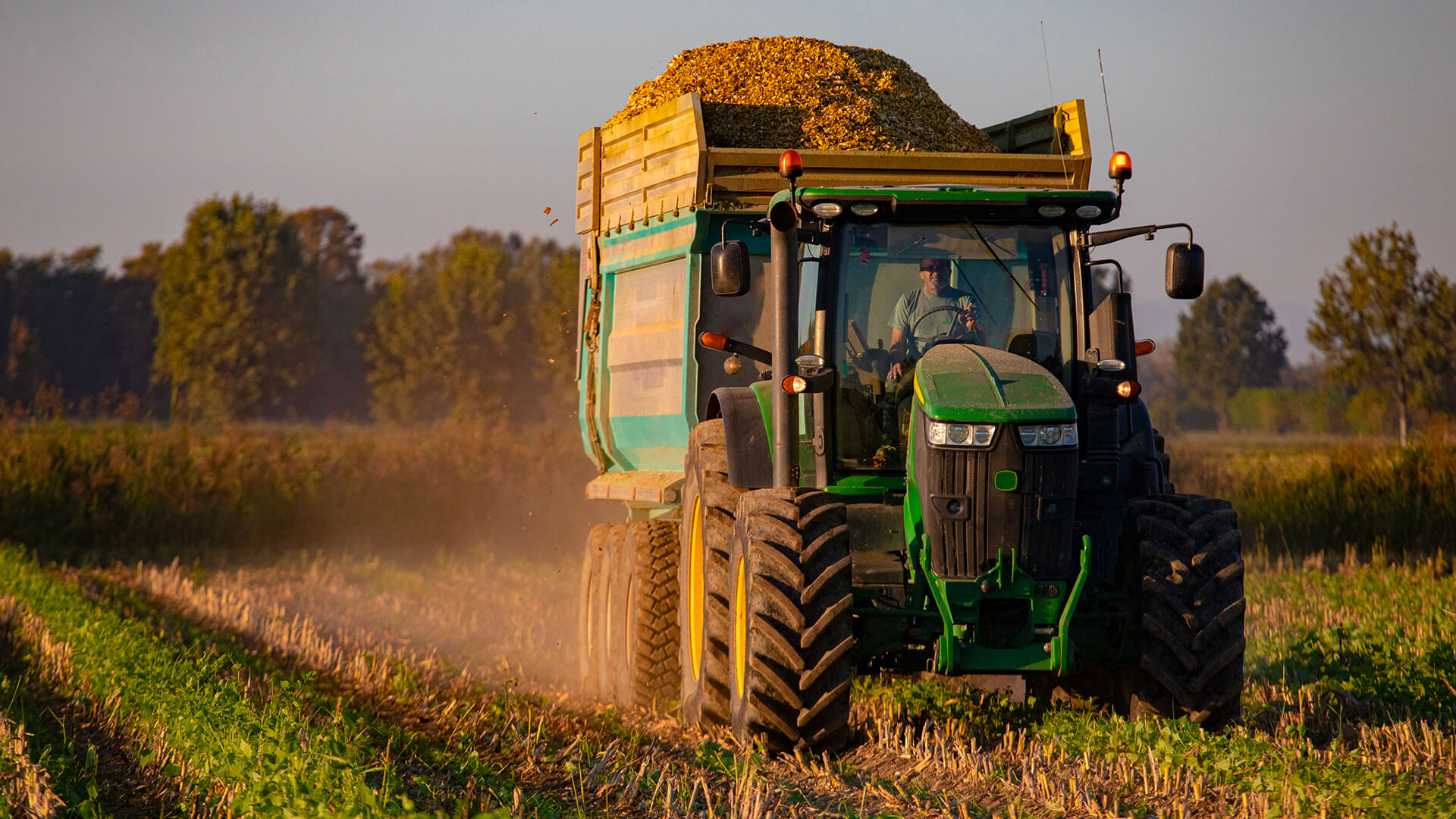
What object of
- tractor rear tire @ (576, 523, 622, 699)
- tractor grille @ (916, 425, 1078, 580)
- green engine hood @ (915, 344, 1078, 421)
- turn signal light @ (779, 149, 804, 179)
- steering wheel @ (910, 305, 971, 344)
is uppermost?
turn signal light @ (779, 149, 804, 179)

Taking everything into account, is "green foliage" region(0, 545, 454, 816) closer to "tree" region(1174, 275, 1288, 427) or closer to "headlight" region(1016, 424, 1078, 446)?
"headlight" region(1016, 424, 1078, 446)

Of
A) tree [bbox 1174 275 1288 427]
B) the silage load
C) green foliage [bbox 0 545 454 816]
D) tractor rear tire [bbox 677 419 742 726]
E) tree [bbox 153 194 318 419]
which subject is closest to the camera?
green foliage [bbox 0 545 454 816]

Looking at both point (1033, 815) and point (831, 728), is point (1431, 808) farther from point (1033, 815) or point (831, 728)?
point (831, 728)

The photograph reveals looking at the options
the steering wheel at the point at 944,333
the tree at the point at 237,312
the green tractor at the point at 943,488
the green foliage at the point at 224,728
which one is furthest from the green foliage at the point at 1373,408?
the tree at the point at 237,312

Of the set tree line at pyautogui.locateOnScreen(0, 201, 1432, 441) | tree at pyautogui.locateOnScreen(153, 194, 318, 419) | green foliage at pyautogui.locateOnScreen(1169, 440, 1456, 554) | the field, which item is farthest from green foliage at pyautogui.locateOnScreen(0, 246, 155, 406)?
green foliage at pyautogui.locateOnScreen(1169, 440, 1456, 554)

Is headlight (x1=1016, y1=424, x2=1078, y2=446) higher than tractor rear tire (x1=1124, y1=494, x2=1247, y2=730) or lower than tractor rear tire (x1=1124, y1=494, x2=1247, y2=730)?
higher

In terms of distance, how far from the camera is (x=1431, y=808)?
13.1 feet

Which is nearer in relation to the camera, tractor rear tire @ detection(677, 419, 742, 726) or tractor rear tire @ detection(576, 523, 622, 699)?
tractor rear tire @ detection(677, 419, 742, 726)

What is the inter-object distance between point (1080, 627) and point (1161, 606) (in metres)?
0.36

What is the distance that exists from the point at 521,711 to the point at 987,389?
10.7ft

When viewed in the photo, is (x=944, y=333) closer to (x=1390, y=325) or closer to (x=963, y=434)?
(x=963, y=434)

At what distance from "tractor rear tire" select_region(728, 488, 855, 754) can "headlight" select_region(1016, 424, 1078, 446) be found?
82cm

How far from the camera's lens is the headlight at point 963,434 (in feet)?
16.6

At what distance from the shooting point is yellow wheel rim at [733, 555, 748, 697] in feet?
17.7
